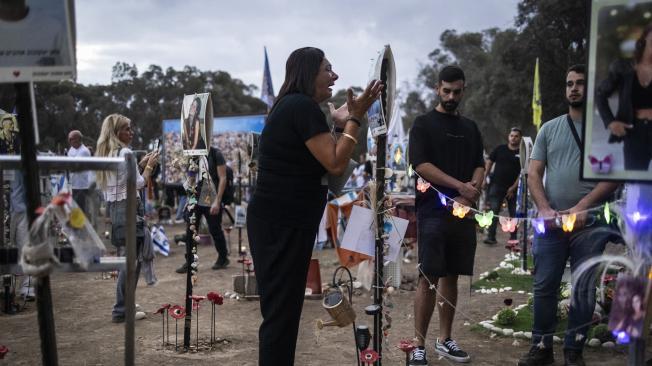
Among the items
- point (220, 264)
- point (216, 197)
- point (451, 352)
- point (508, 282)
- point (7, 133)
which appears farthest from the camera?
point (220, 264)

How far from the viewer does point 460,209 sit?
4.10 meters

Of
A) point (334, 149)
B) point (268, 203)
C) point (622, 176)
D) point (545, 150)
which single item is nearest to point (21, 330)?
point (268, 203)

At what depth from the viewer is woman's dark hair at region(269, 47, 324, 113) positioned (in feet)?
9.80

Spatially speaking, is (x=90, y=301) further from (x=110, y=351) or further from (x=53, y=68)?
(x=53, y=68)

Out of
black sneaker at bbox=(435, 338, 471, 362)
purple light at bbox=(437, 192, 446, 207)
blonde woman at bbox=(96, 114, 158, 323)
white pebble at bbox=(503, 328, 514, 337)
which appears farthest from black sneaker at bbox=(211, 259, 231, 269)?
purple light at bbox=(437, 192, 446, 207)

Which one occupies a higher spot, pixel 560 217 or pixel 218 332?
pixel 560 217

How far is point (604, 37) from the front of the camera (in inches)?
86.0

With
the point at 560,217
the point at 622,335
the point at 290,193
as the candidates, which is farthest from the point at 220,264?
the point at 622,335

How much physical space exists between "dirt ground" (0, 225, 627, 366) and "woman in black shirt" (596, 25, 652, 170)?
104 inches

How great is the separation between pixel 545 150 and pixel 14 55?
3315 millimetres

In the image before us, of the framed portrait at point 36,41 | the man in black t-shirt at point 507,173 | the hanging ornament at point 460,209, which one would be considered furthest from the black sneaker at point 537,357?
the man in black t-shirt at point 507,173

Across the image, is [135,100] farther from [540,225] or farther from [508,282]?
[540,225]

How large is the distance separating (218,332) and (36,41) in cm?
362

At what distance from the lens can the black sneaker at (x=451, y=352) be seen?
4.31 metres
